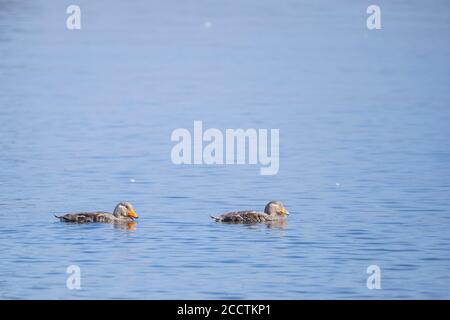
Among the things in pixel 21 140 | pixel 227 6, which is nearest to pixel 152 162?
pixel 21 140

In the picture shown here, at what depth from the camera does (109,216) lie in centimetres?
2286

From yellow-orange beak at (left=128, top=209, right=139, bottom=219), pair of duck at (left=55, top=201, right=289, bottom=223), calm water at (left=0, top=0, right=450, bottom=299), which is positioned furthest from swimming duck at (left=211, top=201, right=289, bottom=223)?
yellow-orange beak at (left=128, top=209, right=139, bottom=219)

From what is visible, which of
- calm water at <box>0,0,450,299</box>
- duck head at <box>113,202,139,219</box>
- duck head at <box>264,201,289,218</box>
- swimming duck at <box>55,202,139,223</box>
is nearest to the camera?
calm water at <box>0,0,450,299</box>

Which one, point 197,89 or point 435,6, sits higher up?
point 435,6

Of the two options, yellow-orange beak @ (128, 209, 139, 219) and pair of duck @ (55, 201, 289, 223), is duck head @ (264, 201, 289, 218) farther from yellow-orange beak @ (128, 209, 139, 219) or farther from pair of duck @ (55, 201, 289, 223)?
yellow-orange beak @ (128, 209, 139, 219)

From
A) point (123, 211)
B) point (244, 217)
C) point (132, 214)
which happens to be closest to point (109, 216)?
point (123, 211)

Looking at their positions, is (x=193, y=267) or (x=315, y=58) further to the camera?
(x=315, y=58)

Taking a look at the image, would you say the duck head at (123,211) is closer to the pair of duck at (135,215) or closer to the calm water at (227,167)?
the pair of duck at (135,215)

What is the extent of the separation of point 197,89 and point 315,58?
712cm

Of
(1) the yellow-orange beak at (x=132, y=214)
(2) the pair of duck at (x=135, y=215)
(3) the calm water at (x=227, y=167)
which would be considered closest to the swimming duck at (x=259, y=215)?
(2) the pair of duck at (x=135, y=215)

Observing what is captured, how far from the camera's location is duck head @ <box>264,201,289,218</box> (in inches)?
906

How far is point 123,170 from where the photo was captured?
89.3 feet

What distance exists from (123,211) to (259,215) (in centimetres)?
197
